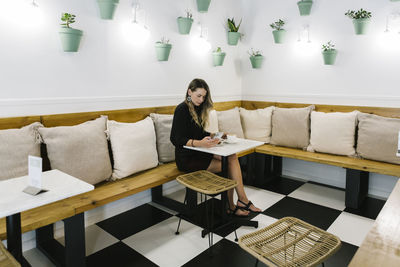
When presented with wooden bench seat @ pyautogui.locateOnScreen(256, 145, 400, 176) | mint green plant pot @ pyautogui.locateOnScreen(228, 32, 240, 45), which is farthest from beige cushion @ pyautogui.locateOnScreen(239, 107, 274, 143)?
mint green plant pot @ pyautogui.locateOnScreen(228, 32, 240, 45)

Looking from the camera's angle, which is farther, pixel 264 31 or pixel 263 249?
pixel 264 31

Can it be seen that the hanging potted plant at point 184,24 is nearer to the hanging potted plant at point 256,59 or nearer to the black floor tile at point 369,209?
the hanging potted plant at point 256,59

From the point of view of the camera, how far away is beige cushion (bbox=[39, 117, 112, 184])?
7.38 feet

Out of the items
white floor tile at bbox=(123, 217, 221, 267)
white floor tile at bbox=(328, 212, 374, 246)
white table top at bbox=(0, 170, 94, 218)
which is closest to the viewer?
white table top at bbox=(0, 170, 94, 218)

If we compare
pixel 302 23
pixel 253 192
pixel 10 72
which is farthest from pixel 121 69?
pixel 302 23

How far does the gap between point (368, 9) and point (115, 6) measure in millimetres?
2682

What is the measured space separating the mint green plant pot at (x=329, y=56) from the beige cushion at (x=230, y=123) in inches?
48.7

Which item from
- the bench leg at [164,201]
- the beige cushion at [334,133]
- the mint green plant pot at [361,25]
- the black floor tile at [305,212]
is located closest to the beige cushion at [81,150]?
the bench leg at [164,201]

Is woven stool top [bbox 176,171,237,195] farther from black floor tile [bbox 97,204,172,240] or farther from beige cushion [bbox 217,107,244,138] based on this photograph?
beige cushion [bbox 217,107,244,138]

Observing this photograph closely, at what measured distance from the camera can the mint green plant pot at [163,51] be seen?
10.3ft

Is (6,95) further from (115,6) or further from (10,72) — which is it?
(115,6)

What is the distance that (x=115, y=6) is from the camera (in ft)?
8.73

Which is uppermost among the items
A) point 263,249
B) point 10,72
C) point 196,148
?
point 10,72

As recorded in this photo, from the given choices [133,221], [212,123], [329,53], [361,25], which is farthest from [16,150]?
[361,25]
